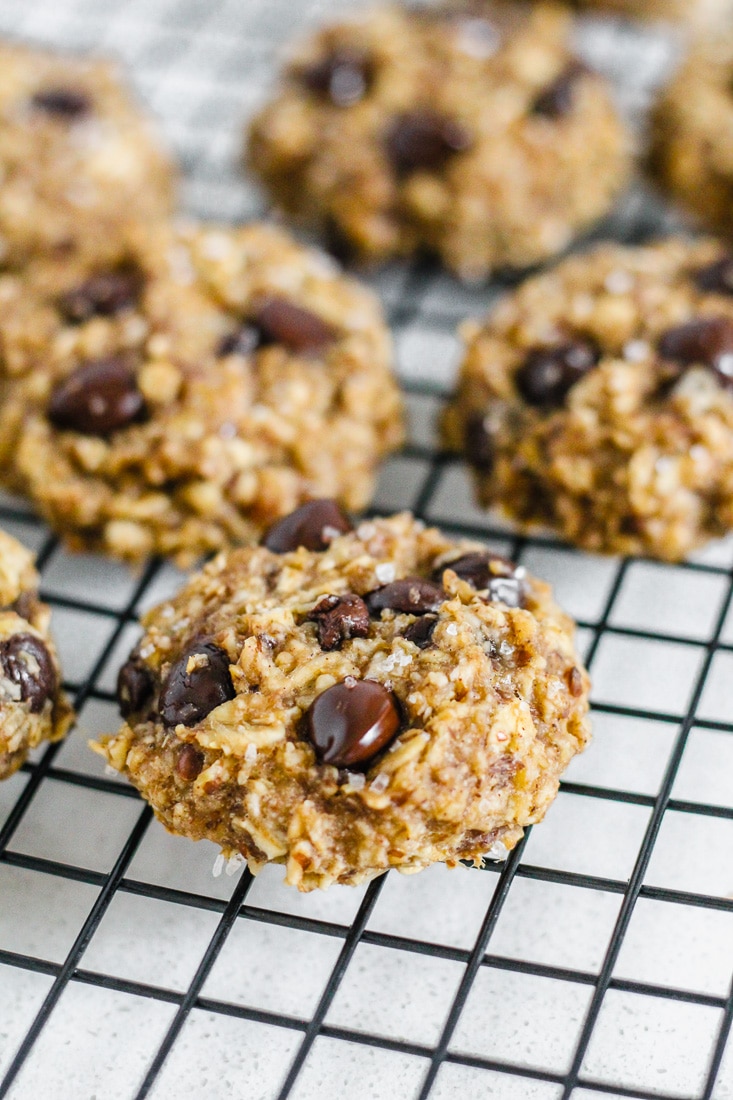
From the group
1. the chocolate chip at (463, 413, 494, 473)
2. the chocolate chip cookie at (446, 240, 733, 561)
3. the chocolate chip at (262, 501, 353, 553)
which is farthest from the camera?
the chocolate chip at (463, 413, 494, 473)

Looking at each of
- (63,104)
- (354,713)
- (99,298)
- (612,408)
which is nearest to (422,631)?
(354,713)

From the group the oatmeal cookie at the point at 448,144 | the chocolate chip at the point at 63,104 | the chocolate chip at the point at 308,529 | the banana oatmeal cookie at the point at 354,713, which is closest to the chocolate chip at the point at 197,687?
the banana oatmeal cookie at the point at 354,713

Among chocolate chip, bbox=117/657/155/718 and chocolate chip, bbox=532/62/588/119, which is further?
chocolate chip, bbox=532/62/588/119

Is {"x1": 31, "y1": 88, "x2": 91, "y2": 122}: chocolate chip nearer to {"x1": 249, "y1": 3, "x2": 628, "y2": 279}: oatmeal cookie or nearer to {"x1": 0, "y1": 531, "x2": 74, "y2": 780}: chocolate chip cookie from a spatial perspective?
{"x1": 249, "y1": 3, "x2": 628, "y2": 279}: oatmeal cookie

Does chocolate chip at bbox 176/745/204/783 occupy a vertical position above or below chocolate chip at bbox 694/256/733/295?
below

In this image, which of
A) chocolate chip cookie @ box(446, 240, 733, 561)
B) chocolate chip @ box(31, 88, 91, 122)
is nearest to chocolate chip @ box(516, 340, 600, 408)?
chocolate chip cookie @ box(446, 240, 733, 561)

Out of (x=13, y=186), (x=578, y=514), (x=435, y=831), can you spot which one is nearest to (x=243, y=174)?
(x=13, y=186)

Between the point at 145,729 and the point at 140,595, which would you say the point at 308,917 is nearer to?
the point at 145,729
